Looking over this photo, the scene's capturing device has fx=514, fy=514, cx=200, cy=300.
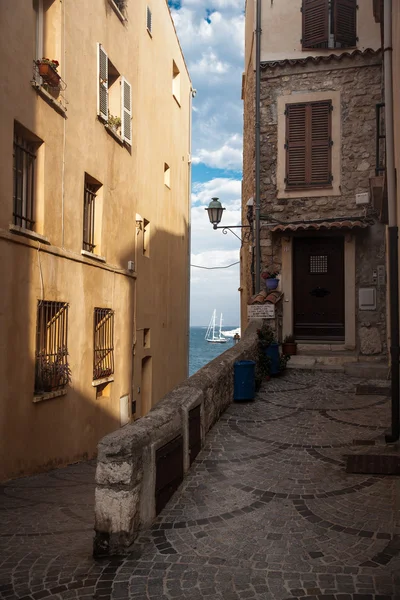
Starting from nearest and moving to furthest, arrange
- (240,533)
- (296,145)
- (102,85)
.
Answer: (240,533) < (102,85) < (296,145)

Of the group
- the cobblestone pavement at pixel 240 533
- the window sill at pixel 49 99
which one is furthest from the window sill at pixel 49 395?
the window sill at pixel 49 99

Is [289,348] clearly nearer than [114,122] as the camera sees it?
No

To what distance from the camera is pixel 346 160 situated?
42.4 feet

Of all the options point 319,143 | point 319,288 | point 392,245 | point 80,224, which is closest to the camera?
point 392,245

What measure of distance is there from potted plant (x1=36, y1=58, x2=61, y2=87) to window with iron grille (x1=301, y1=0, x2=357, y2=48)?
7676 mm

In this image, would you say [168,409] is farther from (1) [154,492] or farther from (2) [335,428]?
(2) [335,428]

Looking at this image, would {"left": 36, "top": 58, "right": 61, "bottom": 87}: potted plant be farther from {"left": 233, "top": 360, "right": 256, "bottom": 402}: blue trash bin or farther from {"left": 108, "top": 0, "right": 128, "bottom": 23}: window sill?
{"left": 233, "top": 360, "right": 256, "bottom": 402}: blue trash bin

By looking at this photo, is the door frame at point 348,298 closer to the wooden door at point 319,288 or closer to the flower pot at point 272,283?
the wooden door at point 319,288

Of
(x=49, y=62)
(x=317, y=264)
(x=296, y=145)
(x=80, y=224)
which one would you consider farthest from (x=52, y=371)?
(x=296, y=145)

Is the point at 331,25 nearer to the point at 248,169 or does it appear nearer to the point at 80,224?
the point at 248,169

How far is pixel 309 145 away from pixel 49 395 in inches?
358

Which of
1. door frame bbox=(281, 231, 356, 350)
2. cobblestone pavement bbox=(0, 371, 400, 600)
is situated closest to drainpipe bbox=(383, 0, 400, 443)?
cobblestone pavement bbox=(0, 371, 400, 600)

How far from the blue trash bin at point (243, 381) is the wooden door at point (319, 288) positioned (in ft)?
16.6

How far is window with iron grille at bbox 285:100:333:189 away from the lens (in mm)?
13070
